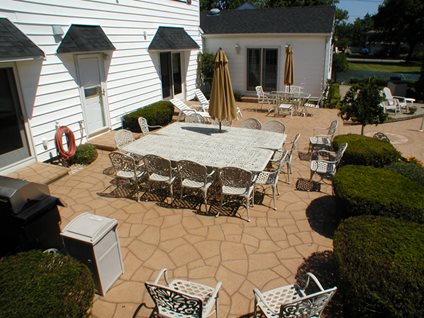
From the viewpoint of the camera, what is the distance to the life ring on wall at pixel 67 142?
8312mm

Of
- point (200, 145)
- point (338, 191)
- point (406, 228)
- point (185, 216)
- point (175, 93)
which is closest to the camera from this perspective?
point (406, 228)

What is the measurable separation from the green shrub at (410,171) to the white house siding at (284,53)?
10.3 meters

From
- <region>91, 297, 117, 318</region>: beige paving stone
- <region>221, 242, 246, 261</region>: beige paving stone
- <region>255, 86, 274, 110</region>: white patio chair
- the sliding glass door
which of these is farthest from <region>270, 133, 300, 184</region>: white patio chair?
the sliding glass door

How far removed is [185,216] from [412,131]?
11.2 metres

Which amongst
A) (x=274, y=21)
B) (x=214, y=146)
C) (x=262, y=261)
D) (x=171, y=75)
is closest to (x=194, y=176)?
(x=214, y=146)

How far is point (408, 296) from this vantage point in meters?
3.30

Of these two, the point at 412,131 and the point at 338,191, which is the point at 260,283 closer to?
the point at 338,191

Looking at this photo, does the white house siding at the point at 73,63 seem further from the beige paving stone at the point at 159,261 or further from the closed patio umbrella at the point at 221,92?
the beige paving stone at the point at 159,261

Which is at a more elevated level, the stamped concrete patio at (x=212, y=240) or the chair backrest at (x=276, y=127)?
the chair backrest at (x=276, y=127)

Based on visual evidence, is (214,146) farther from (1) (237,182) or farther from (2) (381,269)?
(2) (381,269)

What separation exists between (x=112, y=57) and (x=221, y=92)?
4.59 m

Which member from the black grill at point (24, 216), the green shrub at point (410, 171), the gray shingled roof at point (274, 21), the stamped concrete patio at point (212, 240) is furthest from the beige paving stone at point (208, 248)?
the gray shingled roof at point (274, 21)

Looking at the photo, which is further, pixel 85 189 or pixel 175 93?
pixel 175 93

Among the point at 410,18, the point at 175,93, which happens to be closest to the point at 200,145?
the point at 175,93
